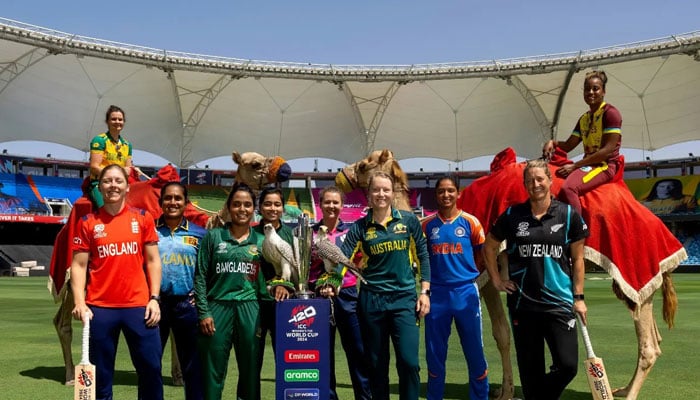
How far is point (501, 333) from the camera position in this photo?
18.0 feet

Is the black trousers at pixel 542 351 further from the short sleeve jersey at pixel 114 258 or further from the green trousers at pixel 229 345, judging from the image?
the short sleeve jersey at pixel 114 258

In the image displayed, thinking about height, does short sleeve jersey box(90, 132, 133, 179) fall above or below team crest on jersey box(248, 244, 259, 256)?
Result: above

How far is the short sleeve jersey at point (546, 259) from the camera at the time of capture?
13.4ft

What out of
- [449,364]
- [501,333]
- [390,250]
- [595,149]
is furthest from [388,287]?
[449,364]

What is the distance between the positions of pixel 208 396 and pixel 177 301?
80 cm

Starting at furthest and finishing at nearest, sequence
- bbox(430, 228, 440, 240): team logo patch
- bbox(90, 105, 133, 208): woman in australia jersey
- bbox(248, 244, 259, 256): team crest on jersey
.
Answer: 1. bbox(90, 105, 133, 208): woman in australia jersey
2. bbox(430, 228, 440, 240): team logo patch
3. bbox(248, 244, 259, 256): team crest on jersey

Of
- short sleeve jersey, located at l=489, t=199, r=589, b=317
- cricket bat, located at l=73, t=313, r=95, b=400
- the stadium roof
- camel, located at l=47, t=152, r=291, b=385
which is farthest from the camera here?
the stadium roof

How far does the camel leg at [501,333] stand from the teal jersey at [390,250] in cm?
138

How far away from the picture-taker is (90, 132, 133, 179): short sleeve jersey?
19.3 feet

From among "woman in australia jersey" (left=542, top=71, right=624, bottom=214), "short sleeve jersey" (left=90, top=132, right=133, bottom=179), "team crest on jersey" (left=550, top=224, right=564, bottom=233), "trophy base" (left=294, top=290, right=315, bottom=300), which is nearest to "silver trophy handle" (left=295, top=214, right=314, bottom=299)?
"trophy base" (left=294, top=290, right=315, bottom=300)

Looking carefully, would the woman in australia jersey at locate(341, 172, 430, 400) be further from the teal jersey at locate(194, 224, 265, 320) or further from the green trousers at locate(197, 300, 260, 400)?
the green trousers at locate(197, 300, 260, 400)

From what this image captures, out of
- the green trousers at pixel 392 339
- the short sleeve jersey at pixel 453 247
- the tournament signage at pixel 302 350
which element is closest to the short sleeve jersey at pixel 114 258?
the tournament signage at pixel 302 350

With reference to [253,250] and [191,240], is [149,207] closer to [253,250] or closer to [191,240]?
[191,240]

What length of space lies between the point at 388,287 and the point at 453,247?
0.82 meters
